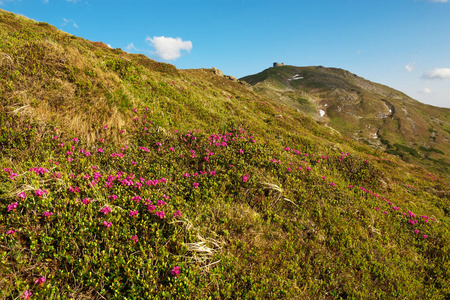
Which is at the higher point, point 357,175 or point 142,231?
point 357,175

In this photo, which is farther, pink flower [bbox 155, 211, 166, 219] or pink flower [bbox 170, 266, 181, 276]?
pink flower [bbox 155, 211, 166, 219]

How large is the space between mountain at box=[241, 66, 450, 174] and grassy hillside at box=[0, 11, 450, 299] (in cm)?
8728

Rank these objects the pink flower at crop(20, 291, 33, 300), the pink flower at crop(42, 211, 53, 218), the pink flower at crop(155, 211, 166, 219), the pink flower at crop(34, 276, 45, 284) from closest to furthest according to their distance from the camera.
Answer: the pink flower at crop(20, 291, 33, 300) < the pink flower at crop(34, 276, 45, 284) < the pink flower at crop(42, 211, 53, 218) < the pink flower at crop(155, 211, 166, 219)

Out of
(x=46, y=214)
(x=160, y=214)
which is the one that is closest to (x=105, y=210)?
(x=46, y=214)

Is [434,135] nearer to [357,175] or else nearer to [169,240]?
[357,175]

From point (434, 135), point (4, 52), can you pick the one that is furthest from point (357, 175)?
point (434, 135)

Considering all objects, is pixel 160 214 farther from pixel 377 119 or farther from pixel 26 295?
pixel 377 119

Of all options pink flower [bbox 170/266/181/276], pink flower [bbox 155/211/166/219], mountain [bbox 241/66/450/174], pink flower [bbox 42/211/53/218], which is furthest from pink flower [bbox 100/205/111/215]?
mountain [bbox 241/66/450/174]

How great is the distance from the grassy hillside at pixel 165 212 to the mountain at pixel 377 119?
87.3 m

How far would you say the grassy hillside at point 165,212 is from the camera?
420 cm

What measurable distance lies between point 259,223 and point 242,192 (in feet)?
4.87

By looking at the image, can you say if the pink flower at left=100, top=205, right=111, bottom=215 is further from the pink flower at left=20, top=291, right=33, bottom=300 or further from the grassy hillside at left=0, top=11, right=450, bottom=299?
the pink flower at left=20, top=291, right=33, bottom=300

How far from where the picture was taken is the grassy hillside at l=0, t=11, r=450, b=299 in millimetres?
4203

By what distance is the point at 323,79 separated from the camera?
196 m
